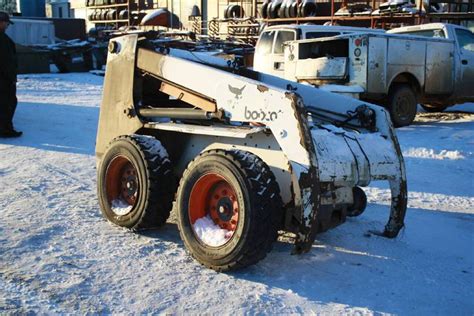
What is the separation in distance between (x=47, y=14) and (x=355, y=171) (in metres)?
51.6

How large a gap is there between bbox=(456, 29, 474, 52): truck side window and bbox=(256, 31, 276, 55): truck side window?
13.5 feet

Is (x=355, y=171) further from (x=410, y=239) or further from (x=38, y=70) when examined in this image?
(x=38, y=70)

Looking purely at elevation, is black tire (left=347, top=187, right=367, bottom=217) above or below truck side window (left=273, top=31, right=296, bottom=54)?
below

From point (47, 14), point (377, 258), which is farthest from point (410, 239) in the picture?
point (47, 14)

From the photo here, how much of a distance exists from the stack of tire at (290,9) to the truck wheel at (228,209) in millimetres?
20319

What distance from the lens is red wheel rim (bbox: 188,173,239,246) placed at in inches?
157

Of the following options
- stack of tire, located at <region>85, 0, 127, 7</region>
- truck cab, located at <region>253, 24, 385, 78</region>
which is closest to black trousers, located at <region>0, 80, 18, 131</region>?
truck cab, located at <region>253, 24, 385, 78</region>

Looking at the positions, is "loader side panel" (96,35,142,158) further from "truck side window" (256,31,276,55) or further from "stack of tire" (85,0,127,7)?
"stack of tire" (85,0,127,7)

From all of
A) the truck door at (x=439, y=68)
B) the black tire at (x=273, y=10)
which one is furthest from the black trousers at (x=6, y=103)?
the black tire at (x=273, y=10)

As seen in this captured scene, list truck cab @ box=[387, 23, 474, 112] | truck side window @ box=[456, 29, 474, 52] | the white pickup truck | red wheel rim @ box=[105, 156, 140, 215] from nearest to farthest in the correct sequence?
red wheel rim @ box=[105, 156, 140, 215] → the white pickup truck → truck cab @ box=[387, 23, 474, 112] → truck side window @ box=[456, 29, 474, 52]

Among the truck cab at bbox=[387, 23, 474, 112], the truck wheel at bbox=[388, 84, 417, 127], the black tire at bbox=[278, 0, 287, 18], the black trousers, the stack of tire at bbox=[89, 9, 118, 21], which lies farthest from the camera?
the stack of tire at bbox=[89, 9, 118, 21]

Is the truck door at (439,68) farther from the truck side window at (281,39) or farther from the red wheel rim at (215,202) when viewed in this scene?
the red wheel rim at (215,202)

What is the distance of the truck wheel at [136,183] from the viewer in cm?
446

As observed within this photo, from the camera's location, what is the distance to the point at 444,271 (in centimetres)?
409
